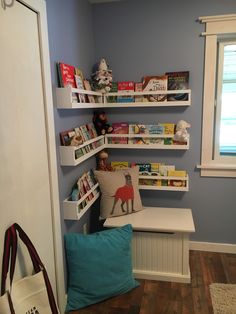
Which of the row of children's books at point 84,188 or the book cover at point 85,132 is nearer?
the row of children's books at point 84,188

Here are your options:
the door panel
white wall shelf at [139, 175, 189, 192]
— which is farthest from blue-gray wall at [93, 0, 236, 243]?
the door panel

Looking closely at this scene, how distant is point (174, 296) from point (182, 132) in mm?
1297

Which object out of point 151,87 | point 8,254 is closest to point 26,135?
point 8,254

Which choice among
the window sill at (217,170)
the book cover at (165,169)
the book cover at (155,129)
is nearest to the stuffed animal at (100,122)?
the book cover at (155,129)

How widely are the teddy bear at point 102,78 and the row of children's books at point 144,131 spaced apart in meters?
0.36

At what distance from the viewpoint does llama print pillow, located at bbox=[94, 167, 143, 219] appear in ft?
7.66

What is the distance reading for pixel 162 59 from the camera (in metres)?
2.45

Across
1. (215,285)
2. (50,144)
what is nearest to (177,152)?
(215,285)

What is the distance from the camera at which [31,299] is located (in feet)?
4.38

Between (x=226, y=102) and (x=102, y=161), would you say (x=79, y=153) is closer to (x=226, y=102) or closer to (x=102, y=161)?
(x=102, y=161)

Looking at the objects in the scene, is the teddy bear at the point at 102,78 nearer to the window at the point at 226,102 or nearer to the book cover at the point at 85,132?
the book cover at the point at 85,132

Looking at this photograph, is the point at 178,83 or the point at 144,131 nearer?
the point at 178,83

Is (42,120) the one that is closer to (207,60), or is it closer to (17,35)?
(17,35)

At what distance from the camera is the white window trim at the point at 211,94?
228cm
